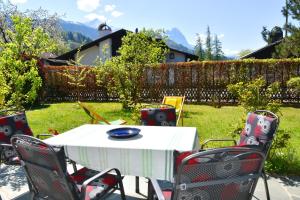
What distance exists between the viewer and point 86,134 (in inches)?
145

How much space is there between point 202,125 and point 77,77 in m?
9.03

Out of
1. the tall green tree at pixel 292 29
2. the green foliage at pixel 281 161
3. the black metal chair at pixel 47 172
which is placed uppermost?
the tall green tree at pixel 292 29

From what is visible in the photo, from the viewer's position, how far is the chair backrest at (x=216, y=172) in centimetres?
196

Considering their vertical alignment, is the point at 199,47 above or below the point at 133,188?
above

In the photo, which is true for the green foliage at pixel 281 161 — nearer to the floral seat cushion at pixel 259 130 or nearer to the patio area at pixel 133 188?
the patio area at pixel 133 188

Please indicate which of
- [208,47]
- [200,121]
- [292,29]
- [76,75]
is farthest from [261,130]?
[208,47]

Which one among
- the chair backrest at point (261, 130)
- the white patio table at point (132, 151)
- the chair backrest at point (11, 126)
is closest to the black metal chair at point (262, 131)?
the chair backrest at point (261, 130)

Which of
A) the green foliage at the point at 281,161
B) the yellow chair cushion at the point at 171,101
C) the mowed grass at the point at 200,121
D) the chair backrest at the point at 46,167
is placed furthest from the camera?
the yellow chair cushion at the point at 171,101

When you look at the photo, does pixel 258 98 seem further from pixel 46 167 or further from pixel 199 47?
pixel 199 47

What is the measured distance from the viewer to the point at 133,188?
416cm

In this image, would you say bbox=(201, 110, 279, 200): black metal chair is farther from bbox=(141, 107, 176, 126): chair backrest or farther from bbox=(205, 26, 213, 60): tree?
bbox=(205, 26, 213, 60): tree

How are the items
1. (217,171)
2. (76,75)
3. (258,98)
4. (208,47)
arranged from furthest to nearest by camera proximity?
1. (208,47)
2. (76,75)
3. (258,98)
4. (217,171)

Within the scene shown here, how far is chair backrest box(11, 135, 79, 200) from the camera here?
93.3 inches

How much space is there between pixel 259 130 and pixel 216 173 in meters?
1.62
